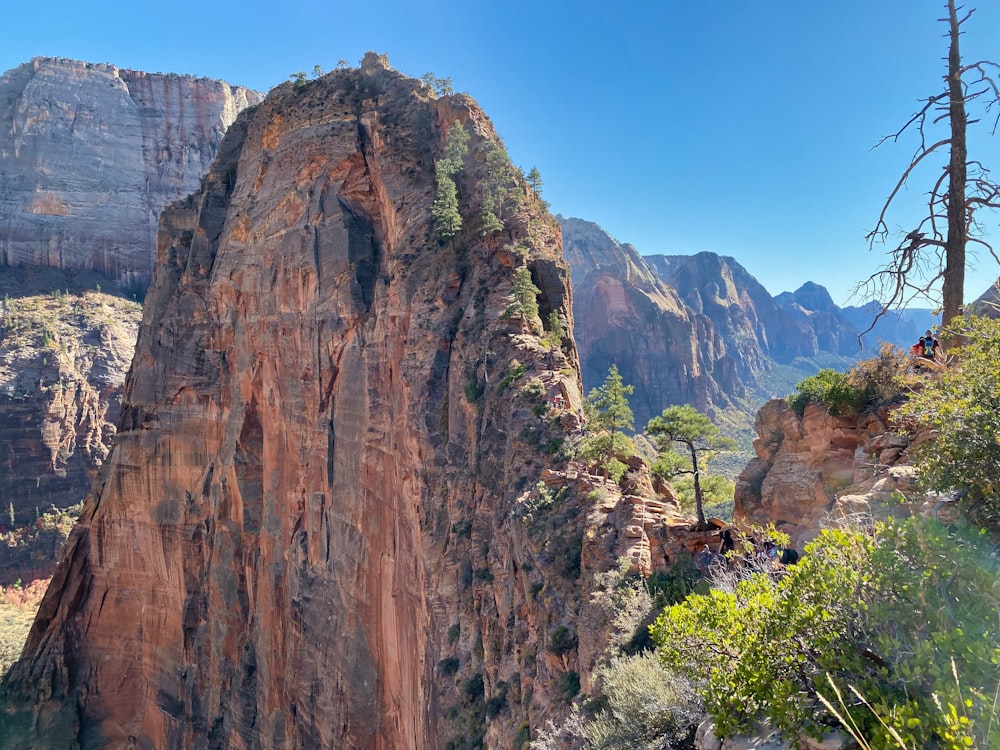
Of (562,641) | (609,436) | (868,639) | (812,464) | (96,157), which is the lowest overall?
(562,641)

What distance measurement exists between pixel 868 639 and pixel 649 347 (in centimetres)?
15553

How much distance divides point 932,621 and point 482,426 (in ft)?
54.7

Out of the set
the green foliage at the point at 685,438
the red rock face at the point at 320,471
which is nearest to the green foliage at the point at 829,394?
the green foliage at the point at 685,438

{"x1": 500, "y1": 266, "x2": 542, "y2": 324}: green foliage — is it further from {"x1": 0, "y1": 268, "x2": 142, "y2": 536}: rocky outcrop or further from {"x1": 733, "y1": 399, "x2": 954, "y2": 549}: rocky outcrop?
{"x1": 0, "y1": 268, "x2": 142, "y2": 536}: rocky outcrop

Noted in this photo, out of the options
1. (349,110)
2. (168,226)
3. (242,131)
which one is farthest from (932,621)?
(168,226)

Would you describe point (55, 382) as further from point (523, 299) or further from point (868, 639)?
point (868, 639)

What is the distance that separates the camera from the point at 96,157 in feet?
353

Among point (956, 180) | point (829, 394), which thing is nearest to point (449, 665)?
point (829, 394)

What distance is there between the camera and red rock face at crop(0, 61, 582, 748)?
20.1 meters

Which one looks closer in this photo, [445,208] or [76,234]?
[445,208]

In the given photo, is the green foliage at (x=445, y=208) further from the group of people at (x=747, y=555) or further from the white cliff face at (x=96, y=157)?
the white cliff face at (x=96, y=157)

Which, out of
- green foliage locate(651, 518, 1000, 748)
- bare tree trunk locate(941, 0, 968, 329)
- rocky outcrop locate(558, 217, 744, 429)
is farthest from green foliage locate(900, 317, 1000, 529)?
rocky outcrop locate(558, 217, 744, 429)

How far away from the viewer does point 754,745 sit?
5586mm

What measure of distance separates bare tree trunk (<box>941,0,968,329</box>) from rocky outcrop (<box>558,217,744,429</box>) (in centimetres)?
13290
